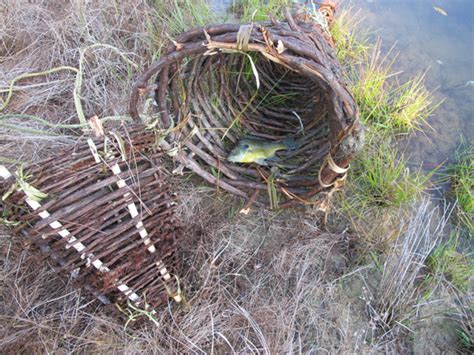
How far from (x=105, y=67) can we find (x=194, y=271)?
1328 millimetres

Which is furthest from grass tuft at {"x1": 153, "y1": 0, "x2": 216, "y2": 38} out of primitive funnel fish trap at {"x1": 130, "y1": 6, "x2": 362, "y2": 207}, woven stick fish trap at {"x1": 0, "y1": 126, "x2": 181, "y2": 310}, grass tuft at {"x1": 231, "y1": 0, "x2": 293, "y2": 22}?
woven stick fish trap at {"x1": 0, "y1": 126, "x2": 181, "y2": 310}

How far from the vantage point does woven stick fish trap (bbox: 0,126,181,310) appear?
1039 mm

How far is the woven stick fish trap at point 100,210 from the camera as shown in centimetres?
104

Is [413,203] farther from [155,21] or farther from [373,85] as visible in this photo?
[155,21]

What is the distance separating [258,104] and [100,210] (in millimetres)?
1222

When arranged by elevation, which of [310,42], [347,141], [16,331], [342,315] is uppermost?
[310,42]

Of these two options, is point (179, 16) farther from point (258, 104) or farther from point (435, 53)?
point (435, 53)

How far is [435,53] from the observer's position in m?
2.87

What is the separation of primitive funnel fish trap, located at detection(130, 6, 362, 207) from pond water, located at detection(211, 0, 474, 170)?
84 centimetres

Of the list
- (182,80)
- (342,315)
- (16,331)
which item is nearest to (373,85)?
(182,80)

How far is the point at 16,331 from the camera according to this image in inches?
60.2

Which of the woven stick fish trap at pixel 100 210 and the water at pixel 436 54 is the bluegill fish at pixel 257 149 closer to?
the woven stick fish trap at pixel 100 210

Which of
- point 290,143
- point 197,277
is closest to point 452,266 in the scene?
point 290,143

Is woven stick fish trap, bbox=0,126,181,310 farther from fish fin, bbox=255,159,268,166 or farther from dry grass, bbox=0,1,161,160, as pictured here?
dry grass, bbox=0,1,161,160
